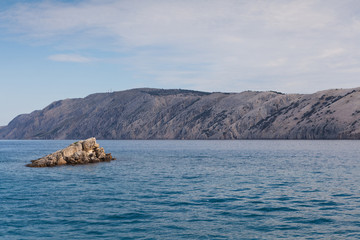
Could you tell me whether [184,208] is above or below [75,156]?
below

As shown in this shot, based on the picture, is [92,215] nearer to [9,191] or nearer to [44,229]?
[44,229]

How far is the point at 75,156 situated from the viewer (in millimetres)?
63031

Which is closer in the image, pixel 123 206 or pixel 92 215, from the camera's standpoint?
pixel 92 215

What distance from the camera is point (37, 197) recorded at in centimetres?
2961

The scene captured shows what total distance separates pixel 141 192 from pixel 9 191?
11667 mm

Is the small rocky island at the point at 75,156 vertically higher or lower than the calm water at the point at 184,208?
higher

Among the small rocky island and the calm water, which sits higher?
the small rocky island

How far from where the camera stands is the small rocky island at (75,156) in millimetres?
59991

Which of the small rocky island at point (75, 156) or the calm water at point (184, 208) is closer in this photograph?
the calm water at point (184, 208)

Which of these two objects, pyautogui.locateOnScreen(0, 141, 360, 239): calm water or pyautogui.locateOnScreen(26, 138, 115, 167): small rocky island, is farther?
pyautogui.locateOnScreen(26, 138, 115, 167): small rocky island

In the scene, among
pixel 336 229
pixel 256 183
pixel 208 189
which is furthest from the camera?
pixel 256 183

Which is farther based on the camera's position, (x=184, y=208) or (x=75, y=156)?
(x=75, y=156)

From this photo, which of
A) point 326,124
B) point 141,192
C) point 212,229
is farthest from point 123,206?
point 326,124

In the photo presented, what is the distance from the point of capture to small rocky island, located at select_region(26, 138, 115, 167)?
5999 centimetres
